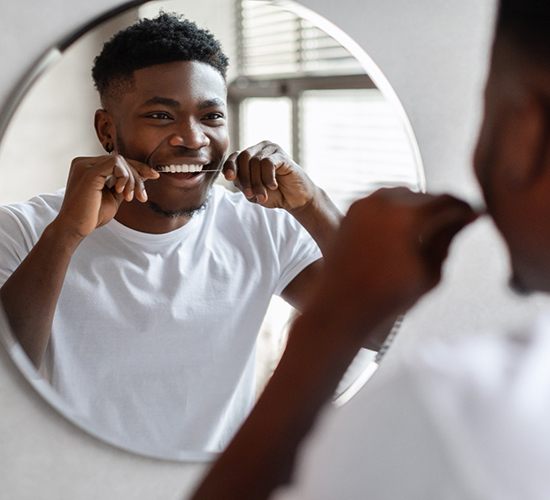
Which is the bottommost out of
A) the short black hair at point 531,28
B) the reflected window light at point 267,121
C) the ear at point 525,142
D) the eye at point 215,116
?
the reflected window light at point 267,121

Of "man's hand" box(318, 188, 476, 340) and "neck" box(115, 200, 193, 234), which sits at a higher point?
"man's hand" box(318, 188, 476, 340)

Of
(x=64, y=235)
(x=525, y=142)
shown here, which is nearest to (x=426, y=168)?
(x=64, y=235)

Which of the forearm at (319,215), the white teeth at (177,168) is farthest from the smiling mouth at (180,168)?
the forearm at (319,215)

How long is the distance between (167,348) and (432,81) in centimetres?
38

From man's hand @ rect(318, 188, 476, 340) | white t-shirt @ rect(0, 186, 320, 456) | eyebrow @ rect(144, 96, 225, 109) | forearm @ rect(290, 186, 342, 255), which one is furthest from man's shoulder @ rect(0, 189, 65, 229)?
man's hand @ rect(318, 188, 476, 340)

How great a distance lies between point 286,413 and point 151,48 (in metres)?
0.40

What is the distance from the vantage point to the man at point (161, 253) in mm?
612

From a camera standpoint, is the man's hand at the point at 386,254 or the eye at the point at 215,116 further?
the eye at the point at 215,116

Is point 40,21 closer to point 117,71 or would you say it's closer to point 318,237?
point 117,71

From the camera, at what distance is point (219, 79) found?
641 millimetres

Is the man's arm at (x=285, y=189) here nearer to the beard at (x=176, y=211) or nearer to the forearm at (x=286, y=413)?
the beard at (x=176, y=211)

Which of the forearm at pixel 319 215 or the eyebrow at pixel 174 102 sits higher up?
the eyebrow at pixel 174 102

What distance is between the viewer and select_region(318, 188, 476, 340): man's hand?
0.31m

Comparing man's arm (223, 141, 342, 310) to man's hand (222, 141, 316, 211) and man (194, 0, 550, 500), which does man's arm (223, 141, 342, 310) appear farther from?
man (194, 0, 550, 500)
